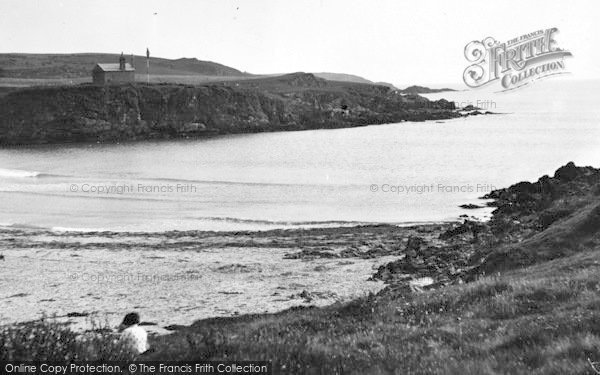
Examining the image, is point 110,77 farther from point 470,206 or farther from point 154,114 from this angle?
point 470,206

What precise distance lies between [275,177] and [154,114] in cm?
6614

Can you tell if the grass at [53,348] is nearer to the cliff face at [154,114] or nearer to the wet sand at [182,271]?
the wet sand at [182,271]

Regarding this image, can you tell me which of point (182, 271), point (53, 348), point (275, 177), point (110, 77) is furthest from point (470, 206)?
point (110, 77)

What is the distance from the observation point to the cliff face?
4678 inches

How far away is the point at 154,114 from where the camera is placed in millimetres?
126250

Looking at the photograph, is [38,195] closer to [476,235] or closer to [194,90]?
[476,235]

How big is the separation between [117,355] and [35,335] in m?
1.19

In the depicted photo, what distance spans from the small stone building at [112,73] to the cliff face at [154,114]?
1341 cm

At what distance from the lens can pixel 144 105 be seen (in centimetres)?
12662

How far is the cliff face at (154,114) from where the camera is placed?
118812 millimetres

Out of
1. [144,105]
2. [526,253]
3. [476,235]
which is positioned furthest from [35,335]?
[144,105]

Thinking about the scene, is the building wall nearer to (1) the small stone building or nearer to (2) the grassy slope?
(1) the small stone building

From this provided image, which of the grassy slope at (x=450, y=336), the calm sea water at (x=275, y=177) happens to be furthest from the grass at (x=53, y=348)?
the calm sea water at (x=275, y=177)

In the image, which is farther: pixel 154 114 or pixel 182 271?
pixel 154 114
